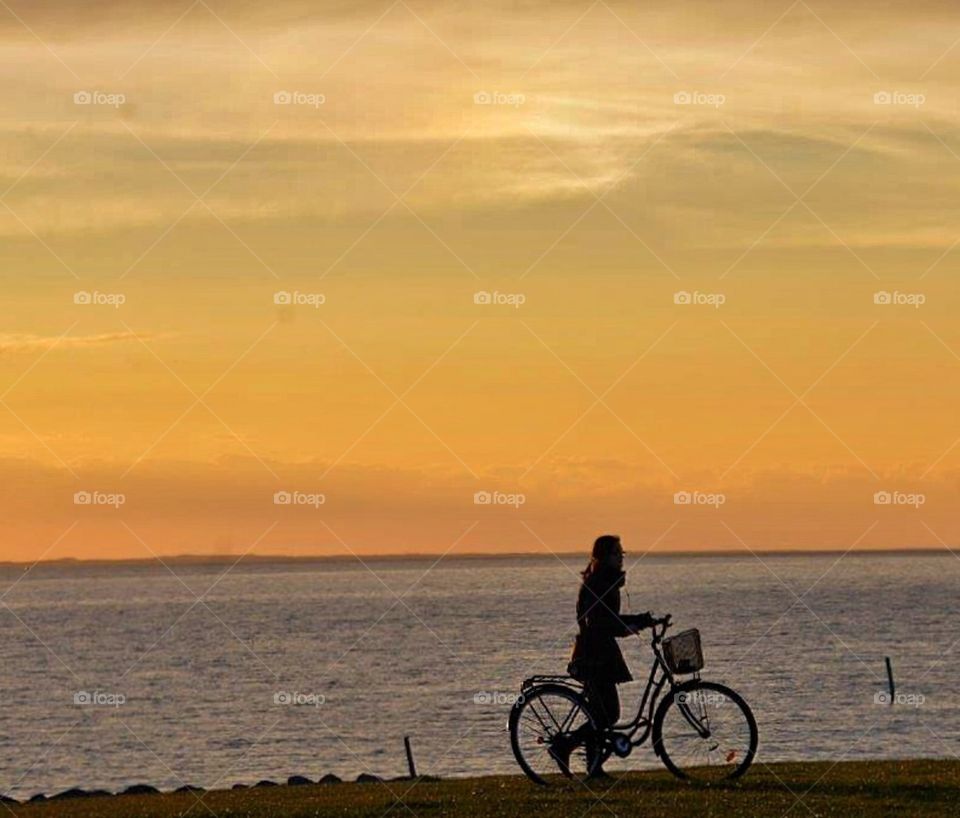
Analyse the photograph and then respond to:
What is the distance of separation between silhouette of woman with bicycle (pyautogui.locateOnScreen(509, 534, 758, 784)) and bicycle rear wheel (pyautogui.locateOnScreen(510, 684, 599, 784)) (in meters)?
0.01

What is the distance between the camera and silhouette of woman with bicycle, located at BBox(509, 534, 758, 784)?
17.9m

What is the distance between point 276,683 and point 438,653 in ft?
61.3

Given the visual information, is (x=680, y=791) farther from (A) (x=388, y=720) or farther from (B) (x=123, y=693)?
(B) (x=123, y=693)

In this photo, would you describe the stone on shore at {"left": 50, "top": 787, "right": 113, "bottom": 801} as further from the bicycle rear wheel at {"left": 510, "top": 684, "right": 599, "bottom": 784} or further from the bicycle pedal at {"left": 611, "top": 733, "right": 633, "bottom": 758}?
the bicycle pedal at {"left": 611, "top": 733, "right": 633, "bottom": 758}

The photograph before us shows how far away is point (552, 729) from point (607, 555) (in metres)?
2.35

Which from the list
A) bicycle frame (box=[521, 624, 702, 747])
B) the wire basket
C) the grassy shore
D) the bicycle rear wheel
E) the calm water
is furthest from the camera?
the calm water

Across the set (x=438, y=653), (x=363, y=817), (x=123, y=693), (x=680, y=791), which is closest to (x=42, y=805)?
(x=363, y=817)

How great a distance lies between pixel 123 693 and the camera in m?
86.0

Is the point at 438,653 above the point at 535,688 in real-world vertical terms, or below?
above

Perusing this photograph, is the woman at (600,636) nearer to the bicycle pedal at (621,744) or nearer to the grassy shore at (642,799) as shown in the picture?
the bicycle pedal at (621,744)

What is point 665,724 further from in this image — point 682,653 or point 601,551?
point 601,551

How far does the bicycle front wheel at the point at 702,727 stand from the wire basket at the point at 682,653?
0.26 m

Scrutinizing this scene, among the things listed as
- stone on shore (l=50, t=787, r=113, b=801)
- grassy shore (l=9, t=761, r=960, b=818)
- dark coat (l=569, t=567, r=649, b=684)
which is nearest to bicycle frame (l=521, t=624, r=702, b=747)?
dark coat (l=569, t=567, r=649, b=684)

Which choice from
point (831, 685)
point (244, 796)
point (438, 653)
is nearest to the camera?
point (244, 796)
